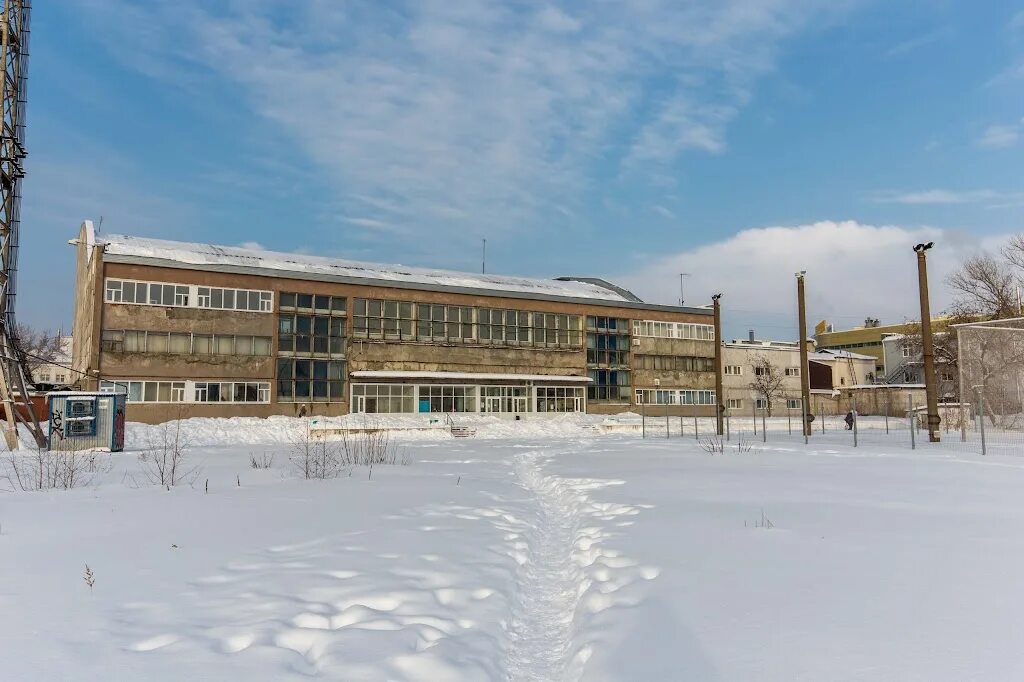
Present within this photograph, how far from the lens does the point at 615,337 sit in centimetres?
6050

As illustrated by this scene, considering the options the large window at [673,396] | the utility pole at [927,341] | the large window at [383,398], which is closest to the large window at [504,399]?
the large window at [383,398]

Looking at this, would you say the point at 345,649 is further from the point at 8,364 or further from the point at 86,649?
the point at 8,364

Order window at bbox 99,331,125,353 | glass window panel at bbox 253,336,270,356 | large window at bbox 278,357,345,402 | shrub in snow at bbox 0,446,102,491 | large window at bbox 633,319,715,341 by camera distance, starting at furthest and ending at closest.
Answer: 1. large window at bbox 633,319,715,341
2. large window at bbox 278,357,345,402
3. glass window panel at bbox 253,336,270,356
4. window at bbox 99,331,125,353
5. shrub in snow at bbox 0,446,102,491

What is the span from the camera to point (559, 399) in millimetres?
56531

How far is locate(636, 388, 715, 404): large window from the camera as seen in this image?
60750mm

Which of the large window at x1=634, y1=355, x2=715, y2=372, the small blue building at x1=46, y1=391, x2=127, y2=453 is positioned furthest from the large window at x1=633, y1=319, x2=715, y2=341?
the small blue building at x1=46, y1=391, x2=127, y2=453

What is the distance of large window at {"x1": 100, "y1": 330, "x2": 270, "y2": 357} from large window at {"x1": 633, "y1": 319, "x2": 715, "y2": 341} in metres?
32.3

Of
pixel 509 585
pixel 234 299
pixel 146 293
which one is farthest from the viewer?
pixel 234 299

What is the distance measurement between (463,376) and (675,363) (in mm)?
21787

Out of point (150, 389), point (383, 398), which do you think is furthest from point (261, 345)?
point (383, 398)

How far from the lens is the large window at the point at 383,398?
48562mm

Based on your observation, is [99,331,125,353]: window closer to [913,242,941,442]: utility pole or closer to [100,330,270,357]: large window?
[100,330,270,357]: large window

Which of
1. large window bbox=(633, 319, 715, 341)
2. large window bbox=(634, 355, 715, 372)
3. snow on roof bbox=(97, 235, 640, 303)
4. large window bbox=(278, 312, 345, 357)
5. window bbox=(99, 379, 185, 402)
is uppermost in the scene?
snow on roof bbox=(97, 235, 640, 303)

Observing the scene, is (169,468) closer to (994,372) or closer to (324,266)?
(994,372)
